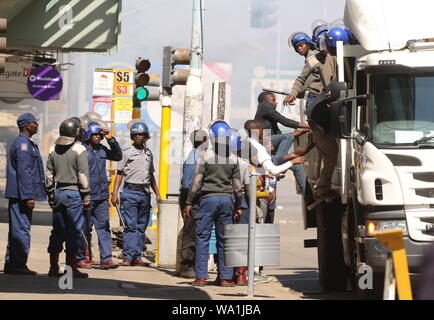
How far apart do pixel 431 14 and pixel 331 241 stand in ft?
10.0

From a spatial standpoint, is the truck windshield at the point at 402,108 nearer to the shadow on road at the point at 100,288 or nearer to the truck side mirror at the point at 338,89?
the truck side mirror at the point at 338,89

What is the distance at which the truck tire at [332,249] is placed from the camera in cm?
1388

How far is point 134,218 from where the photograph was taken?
16438 mm

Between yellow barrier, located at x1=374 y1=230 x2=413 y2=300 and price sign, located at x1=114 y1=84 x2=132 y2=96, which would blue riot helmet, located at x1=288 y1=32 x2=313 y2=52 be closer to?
yellow barrier, located at x1=374 y1=230 x2=413 y2=300

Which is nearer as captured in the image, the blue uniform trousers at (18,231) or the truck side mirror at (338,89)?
the truck side mirror at (338,89)

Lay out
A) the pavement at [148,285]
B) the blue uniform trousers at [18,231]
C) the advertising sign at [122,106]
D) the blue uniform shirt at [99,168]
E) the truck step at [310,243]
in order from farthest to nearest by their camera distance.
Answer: the advertising sign at [122,106], the blue uniform shirt at [99,168], the truck step at [310,243], the blue uniform trousers at [18,231], the pavement at [148,285]

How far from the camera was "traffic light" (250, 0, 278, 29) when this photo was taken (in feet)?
199

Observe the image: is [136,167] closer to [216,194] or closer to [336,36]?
[216,194]

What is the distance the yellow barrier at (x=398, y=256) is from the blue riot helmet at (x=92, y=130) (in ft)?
35.4

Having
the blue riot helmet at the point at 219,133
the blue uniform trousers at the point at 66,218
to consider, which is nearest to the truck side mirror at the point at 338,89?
the blue riot helmet at the point at 219,133

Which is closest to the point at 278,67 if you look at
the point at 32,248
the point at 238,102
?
the point at 238,102

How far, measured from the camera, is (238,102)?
7469cm

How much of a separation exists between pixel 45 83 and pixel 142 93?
38.7 ft

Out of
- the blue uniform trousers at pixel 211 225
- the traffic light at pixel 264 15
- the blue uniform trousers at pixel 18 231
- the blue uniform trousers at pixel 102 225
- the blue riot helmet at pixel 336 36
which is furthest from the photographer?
the traffic light at pixel 264 15
